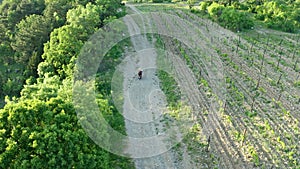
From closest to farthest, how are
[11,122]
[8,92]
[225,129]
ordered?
[11,122] → [225,129] → [8,92]

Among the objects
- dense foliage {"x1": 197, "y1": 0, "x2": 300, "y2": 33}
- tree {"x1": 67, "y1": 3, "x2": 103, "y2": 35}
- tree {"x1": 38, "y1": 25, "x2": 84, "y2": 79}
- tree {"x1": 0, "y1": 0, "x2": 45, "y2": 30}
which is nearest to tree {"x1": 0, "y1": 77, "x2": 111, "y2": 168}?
tree {"x1": 38, "y1": 25, "x2": 84, "y2": 79}

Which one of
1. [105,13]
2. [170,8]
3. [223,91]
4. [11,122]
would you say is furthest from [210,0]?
[11,122]

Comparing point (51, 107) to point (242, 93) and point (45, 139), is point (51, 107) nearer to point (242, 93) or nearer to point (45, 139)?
point (45, 139)

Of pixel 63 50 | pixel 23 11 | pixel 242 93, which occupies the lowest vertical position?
pixel 242 93

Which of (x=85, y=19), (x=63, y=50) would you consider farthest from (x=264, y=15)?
(x=63, y=50)

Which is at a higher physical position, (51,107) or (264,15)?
(51,107)

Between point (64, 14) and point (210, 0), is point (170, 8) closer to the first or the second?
point (210, 0)
